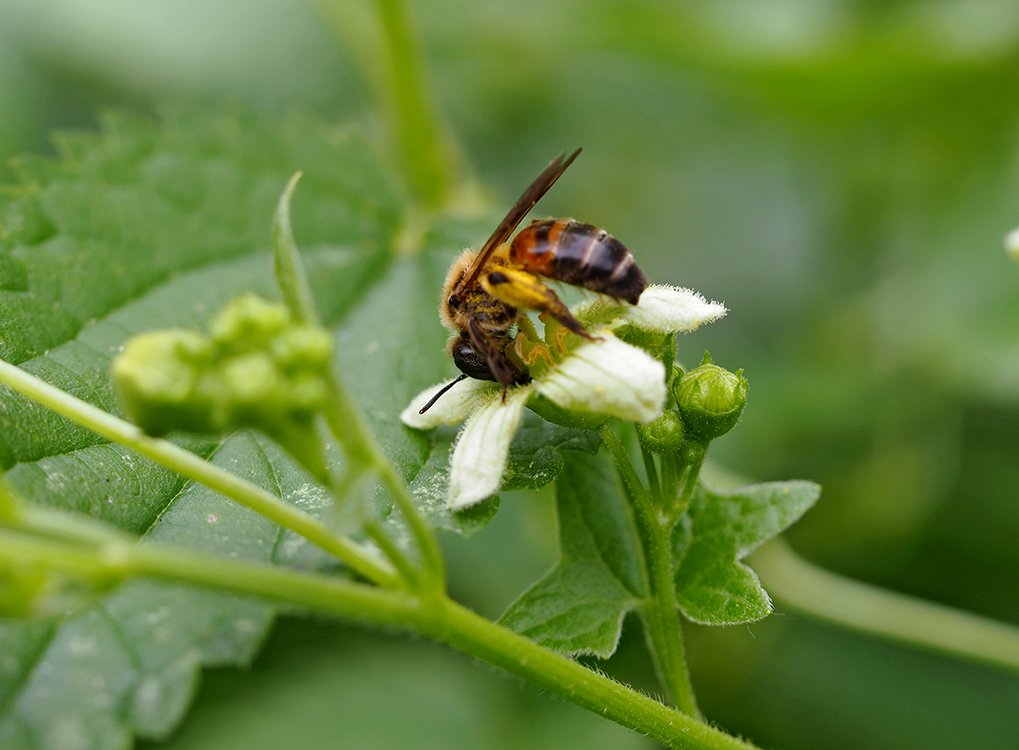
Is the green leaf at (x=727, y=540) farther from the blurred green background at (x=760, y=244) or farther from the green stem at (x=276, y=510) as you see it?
the blurred green background at (x=760, y=244)

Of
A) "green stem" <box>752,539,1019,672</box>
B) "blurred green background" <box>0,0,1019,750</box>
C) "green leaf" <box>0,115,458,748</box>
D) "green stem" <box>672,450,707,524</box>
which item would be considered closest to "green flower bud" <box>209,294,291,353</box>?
"green leaf" <box>0,115,458,748</box>

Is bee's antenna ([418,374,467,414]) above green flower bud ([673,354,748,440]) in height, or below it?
below

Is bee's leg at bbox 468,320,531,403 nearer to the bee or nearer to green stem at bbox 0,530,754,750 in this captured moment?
the bee

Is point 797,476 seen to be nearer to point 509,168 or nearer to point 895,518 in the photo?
point 895,518

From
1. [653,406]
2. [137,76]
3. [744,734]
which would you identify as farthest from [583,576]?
[137,76]

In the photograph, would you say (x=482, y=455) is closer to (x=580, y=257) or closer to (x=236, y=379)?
(x=580, y=257)

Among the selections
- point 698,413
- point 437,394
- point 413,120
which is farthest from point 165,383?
point 413,120

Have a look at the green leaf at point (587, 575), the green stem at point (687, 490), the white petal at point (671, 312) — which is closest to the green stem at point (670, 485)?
the green stem at point (687, 490)
